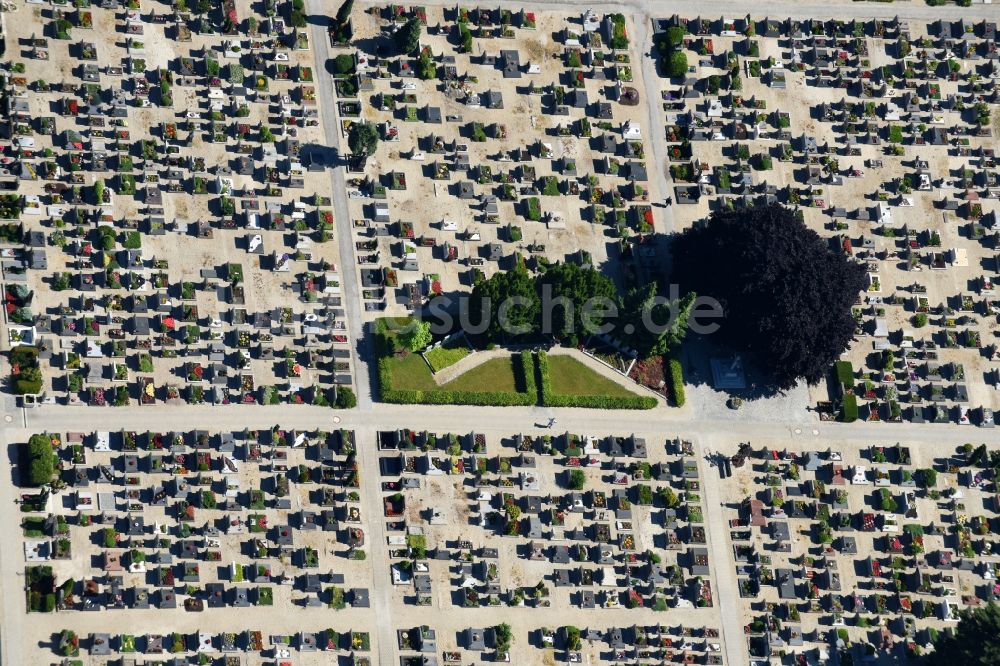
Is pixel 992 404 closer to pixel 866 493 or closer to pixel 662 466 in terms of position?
pixel 866 493

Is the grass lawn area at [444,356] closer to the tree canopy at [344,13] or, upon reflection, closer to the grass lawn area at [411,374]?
the grass lawn area at [411,374]

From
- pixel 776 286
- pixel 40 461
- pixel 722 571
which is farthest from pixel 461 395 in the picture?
pixel 40 461

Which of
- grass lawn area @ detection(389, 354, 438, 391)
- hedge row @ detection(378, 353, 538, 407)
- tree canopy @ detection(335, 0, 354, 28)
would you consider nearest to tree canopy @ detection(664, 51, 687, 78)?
tree canopy @ detection(335, 0, 354, 28)

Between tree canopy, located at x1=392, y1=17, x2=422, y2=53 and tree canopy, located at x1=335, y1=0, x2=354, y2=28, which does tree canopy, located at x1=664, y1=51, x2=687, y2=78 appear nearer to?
tree canopy, located at x1=392, y1=17, x2=422, y2=53

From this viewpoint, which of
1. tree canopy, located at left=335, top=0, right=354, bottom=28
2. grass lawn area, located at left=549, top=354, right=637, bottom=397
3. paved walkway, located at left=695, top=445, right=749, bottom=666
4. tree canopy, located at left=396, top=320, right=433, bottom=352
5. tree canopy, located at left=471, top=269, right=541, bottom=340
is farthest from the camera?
tree canopy, located at left=335, top=0, right=354, bottom=28

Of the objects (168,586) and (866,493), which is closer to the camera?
(168,586)

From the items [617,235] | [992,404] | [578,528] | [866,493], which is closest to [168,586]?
[578,528]

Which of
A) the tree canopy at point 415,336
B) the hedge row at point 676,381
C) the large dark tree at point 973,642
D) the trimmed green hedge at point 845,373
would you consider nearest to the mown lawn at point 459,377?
the tree canopy at point 415,336
